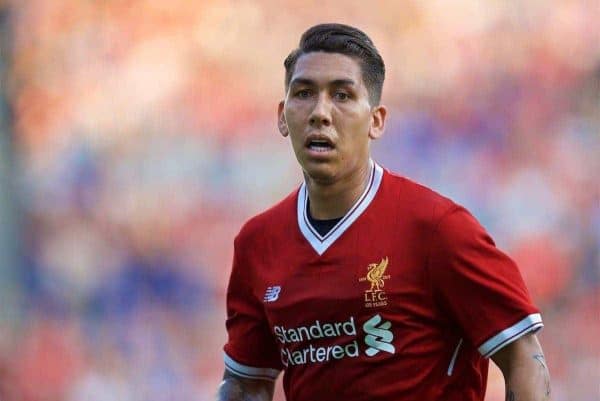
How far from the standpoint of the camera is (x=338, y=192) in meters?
2.97

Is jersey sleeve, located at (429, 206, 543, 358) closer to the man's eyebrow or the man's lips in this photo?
the man's lips

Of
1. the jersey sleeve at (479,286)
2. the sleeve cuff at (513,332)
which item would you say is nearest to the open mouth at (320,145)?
the jersey sleeve at (479,286)

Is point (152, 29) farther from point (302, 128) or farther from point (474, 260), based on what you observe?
point (474, 260)

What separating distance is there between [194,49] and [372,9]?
86 cm

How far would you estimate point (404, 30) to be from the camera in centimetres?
544

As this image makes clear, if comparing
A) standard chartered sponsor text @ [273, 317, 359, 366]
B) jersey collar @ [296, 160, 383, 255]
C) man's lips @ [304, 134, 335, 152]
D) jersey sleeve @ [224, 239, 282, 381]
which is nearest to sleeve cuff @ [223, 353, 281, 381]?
jersey sleeve @ [224, 239, 282, 381]

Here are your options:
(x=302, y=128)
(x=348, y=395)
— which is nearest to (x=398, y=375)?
(x=348, y=395)

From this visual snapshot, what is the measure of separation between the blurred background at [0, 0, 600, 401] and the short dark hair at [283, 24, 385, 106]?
7.52 feet

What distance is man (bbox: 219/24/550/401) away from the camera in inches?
106

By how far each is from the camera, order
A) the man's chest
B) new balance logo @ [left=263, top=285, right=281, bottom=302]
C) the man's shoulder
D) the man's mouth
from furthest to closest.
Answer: the man's shoulder < new balance logo @ [left=263, top=285, right=281, bottom=302] < the man's mouth < the man's chest

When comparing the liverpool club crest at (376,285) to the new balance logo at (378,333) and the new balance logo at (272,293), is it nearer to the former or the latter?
the new balance logo at (378,333)

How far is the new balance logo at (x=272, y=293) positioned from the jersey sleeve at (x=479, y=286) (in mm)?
441

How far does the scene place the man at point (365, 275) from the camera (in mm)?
2688

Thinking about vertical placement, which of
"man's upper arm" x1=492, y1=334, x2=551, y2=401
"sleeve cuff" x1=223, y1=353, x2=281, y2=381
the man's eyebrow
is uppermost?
the man's eyebrow
